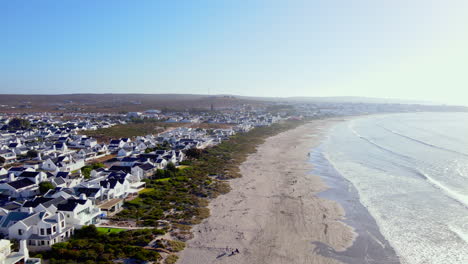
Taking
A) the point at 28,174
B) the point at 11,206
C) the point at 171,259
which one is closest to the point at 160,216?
the point at 171,259

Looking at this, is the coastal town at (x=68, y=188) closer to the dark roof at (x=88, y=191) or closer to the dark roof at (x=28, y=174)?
the dark roof at (x=88, y=191)

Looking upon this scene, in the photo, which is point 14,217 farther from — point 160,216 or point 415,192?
point 415,192

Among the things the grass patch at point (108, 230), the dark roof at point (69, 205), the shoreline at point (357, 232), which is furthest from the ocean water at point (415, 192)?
the dark roof at point (69, 205)

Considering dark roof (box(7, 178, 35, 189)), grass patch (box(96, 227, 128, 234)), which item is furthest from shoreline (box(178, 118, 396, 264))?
dark roof (box(7, 178, 35, 189))

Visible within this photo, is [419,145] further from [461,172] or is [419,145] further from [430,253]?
[430,253]

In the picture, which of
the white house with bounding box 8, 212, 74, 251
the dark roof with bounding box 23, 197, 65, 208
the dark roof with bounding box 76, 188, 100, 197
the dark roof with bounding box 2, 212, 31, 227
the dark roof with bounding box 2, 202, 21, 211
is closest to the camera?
the white house with bounding box 8, 212, 74, 251

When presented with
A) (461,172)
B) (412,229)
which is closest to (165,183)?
A: (412,229)

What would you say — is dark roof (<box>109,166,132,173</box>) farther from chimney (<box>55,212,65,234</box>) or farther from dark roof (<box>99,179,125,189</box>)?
chimney (<box>55,212,65,234</box>)
